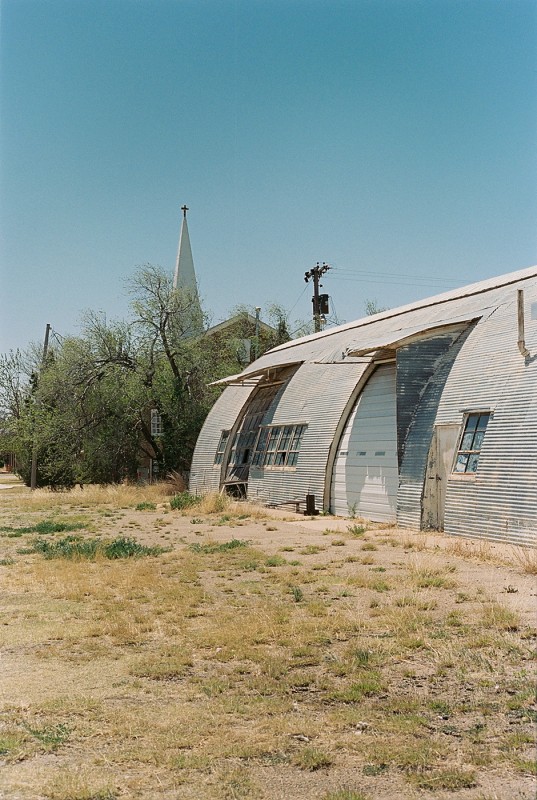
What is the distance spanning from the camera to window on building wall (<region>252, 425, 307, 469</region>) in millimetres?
24266

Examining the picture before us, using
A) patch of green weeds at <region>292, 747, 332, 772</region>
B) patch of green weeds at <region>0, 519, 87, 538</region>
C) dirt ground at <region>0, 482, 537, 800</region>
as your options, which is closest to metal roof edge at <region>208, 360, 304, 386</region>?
patch of green weeds at <region>0, 519, 87, 538</region>

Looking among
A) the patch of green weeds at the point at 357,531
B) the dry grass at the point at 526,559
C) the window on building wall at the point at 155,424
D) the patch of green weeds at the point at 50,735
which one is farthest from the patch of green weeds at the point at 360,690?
the window on building wall at the point at 155,424

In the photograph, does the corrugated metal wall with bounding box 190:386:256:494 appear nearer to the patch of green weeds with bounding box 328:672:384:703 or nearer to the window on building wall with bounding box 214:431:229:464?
the window on building wall with bounding box 214:431:229:464

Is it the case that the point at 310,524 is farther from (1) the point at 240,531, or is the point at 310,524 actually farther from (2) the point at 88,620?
(2) the point at 88,620

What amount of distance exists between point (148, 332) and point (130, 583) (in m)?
24.7

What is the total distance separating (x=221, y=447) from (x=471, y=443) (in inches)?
626

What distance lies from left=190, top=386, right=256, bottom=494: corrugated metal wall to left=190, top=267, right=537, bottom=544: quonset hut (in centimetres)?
161

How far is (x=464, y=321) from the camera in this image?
17875 mm

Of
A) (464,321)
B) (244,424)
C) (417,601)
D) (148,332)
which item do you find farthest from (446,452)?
(148,332)

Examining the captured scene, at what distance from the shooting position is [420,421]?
1769 cm

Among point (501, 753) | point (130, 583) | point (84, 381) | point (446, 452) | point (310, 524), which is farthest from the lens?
point (84, 381)

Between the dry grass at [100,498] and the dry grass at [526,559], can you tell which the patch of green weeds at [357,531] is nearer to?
the dry grass at [526,559]

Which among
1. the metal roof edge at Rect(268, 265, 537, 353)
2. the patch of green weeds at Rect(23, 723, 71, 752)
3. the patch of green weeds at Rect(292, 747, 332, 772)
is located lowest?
the patch of green weeds at Rect(23, 723, 71, 752)

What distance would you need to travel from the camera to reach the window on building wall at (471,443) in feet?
50.7
